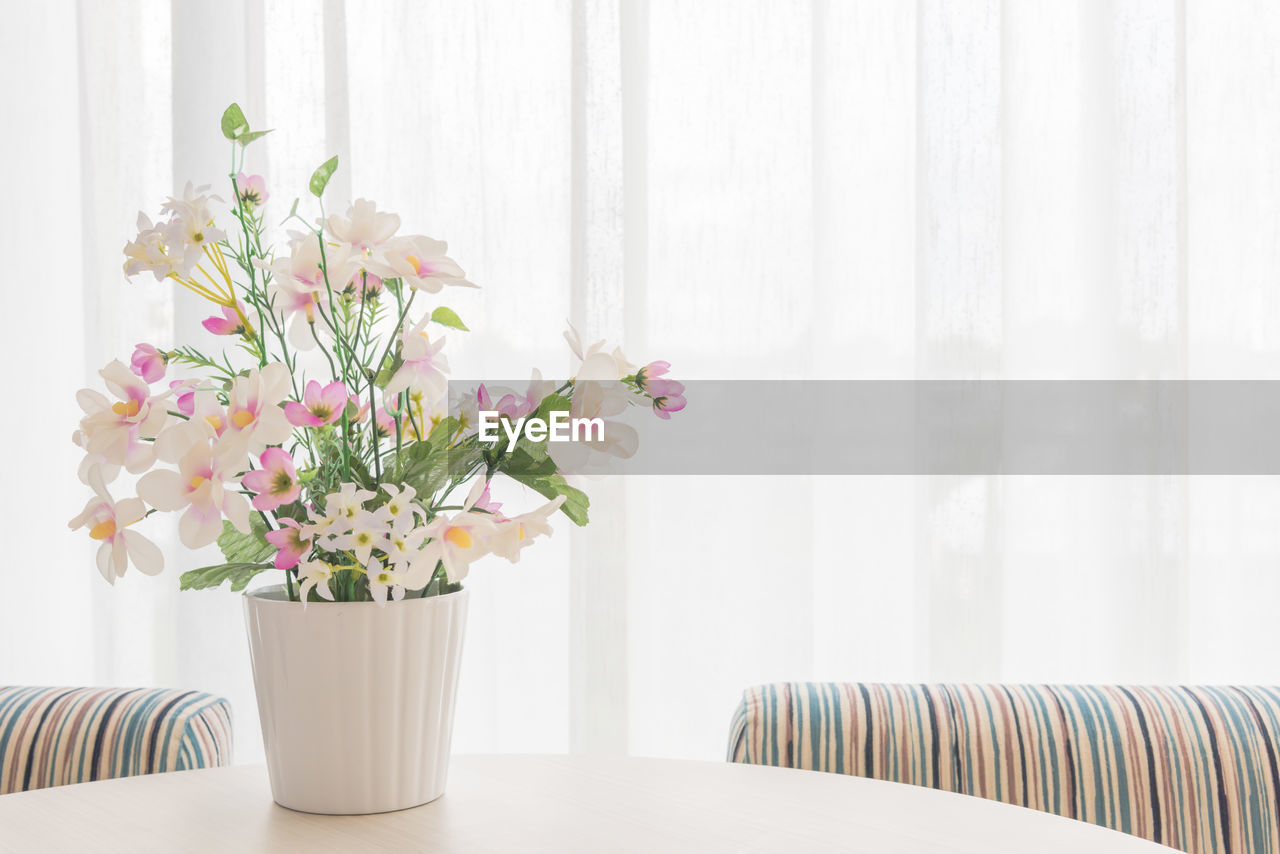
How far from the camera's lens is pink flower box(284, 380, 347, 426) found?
604 mm

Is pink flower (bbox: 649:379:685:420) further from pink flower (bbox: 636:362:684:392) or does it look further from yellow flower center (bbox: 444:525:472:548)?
yellow flower center (bbox: 444:525:472:548)

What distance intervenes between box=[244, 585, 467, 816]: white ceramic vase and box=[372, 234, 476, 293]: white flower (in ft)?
0.70

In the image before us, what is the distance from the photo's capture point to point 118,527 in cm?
60

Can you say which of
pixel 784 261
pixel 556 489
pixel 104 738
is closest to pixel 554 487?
pixel 556 489

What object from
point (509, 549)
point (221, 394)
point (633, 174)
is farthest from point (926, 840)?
point (633, 174)

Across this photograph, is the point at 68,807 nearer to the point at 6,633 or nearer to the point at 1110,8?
the point at 6,633

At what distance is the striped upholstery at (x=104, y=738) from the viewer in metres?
0.98

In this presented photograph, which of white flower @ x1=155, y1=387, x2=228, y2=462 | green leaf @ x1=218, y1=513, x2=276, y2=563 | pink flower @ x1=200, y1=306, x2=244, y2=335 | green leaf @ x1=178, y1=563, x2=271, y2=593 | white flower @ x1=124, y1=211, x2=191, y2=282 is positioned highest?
white flower @ x1=124, y1=211, x2=191, y2=282

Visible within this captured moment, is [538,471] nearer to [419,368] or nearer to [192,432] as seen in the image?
[419,368]

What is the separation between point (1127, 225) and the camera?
4.82 feet

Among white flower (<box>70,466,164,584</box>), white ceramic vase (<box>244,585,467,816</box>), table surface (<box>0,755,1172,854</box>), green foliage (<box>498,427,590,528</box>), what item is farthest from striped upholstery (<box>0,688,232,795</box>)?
green foliage (<box>498,427,590,528</box>)

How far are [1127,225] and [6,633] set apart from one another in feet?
6.29

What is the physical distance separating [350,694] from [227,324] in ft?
0.85

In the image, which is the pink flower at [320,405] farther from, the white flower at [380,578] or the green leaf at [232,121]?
the green leaf at [232,121]
